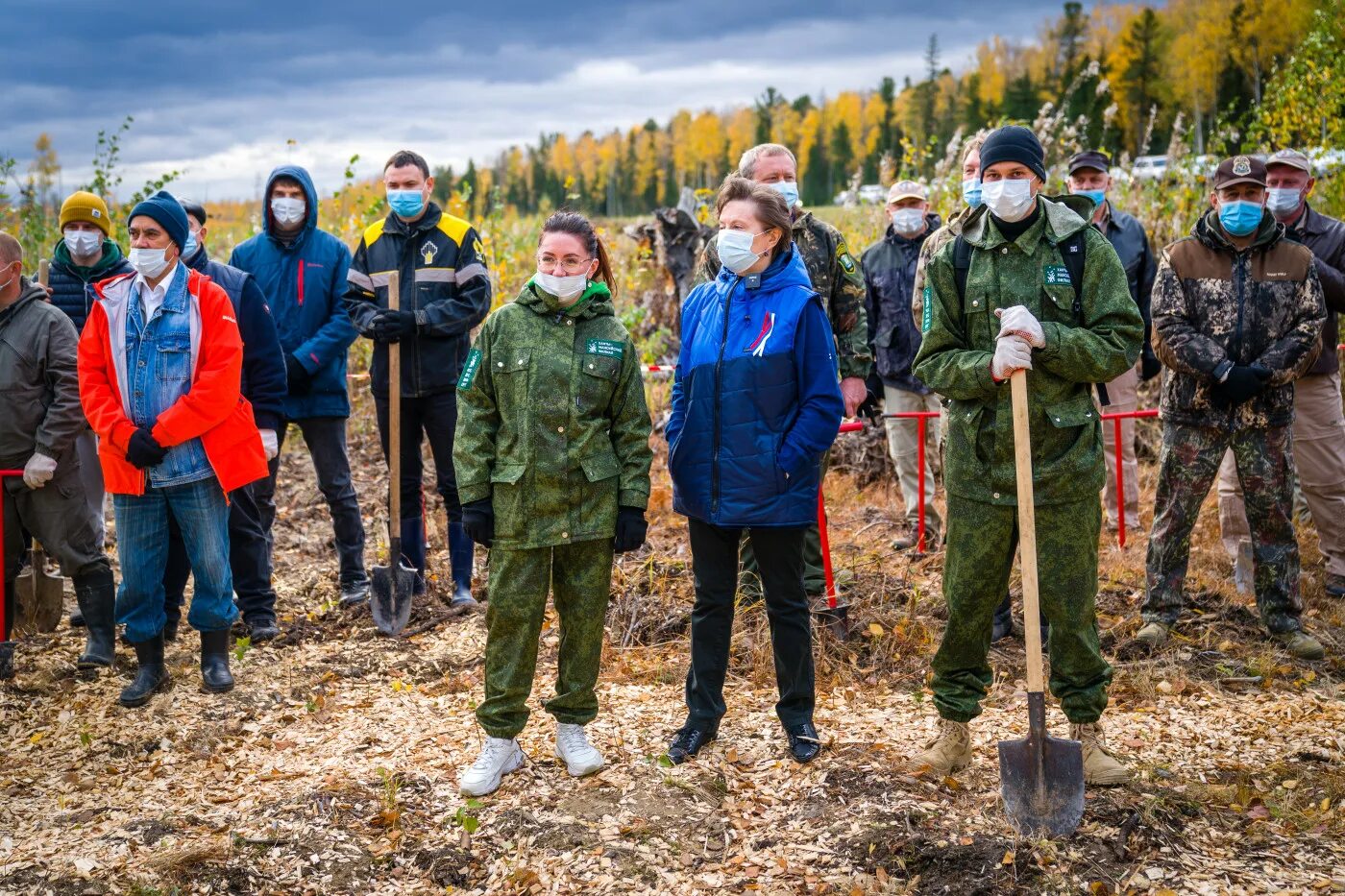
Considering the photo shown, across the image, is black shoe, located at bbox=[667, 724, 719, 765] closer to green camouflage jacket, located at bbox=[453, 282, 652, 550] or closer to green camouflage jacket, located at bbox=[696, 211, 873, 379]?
green camouflage jacket, located at bbox=[453, 282, 652, 550]

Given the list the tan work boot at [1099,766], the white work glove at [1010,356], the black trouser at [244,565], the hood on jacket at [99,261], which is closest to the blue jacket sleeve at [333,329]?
the black trouser at [244,565]

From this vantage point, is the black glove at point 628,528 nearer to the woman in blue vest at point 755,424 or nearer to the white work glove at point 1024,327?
the woman in blue vest at point 755,424

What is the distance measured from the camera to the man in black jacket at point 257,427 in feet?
17.1

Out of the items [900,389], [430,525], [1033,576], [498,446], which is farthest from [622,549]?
[430,525]

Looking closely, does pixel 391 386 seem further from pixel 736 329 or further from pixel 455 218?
pixel 736 329

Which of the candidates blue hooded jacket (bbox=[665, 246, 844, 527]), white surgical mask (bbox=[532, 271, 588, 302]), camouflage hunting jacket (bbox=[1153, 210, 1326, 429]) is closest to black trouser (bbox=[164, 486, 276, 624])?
white surgical mask (bbox=[532, 271, 588, 302])

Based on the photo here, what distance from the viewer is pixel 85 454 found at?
5.92m

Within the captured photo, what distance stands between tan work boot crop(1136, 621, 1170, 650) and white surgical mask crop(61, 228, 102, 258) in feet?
18.6

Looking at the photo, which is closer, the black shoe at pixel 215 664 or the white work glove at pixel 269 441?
the black shoe at pixel 215 664

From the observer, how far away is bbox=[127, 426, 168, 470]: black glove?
14.7 ft

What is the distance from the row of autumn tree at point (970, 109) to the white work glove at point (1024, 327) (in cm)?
752

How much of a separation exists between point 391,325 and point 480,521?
6.70 feet

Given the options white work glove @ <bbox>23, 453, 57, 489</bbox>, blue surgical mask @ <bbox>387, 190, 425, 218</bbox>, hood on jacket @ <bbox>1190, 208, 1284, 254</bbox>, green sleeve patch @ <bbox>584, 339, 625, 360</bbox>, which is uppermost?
blue surgical mask @ <bbox>387, 190, 425, 218</bbox>

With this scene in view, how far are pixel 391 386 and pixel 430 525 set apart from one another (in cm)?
222
